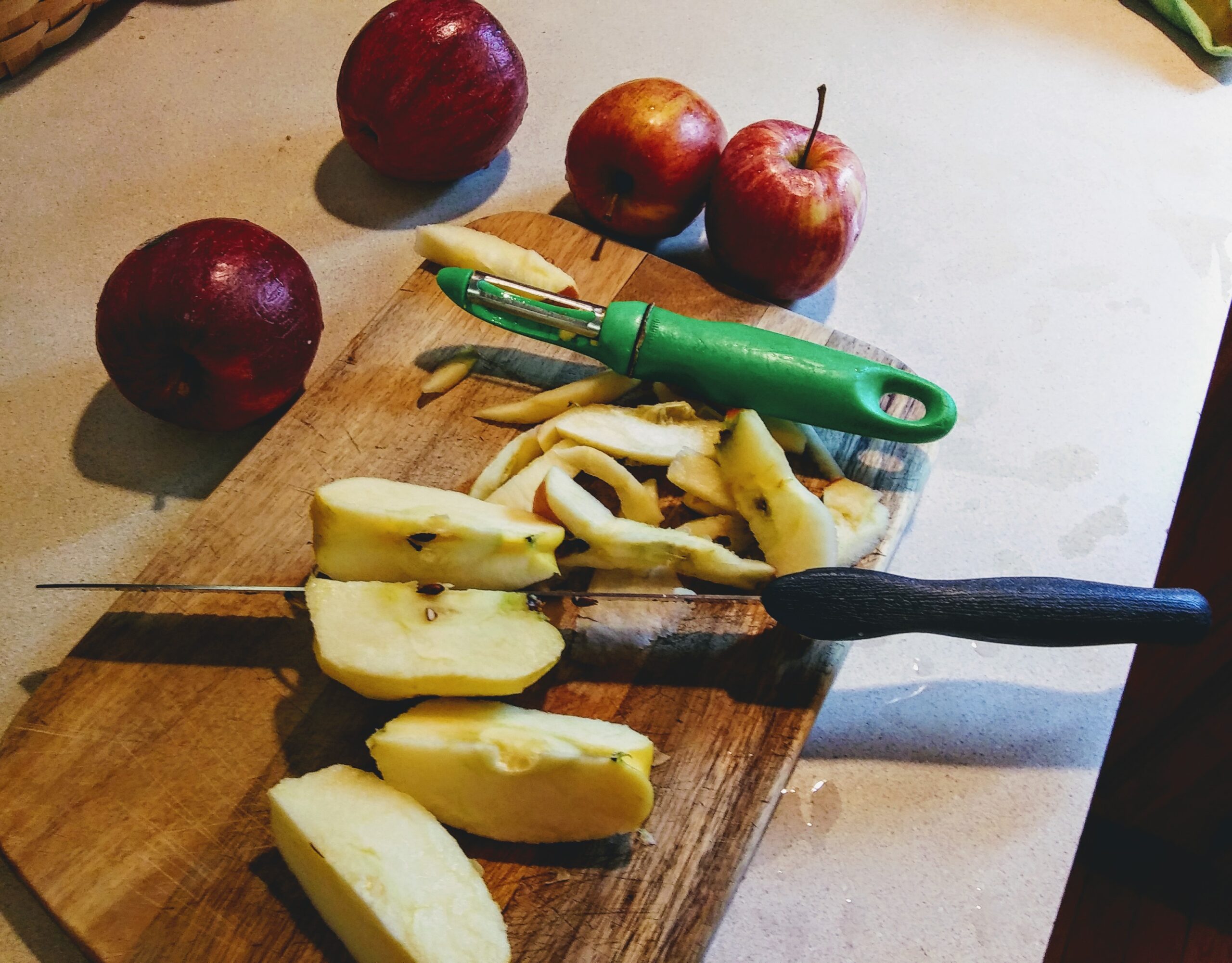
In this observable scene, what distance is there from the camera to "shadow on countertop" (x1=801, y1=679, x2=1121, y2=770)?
3.28 feet

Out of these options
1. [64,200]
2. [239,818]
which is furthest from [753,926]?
[64,200]

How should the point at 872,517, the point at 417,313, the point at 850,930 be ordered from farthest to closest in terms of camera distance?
the point at 417,313 < the point at 872,517 < the point at 850,930

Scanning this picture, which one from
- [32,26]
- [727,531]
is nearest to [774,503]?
[727,531]

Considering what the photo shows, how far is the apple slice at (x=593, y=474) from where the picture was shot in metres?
1.03

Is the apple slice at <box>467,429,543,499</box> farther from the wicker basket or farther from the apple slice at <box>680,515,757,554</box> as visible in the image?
the wicker basket

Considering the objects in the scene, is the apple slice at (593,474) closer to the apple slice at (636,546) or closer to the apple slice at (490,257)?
the apple slice at (636,546)

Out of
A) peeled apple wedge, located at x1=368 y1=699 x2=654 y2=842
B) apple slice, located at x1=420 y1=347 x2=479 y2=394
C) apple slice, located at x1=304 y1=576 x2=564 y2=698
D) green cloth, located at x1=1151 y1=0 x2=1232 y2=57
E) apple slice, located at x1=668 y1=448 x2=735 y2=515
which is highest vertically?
green cloth, located at x1=1151 y1=0 x2=1232 y2=57

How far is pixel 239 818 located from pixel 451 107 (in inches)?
40.1

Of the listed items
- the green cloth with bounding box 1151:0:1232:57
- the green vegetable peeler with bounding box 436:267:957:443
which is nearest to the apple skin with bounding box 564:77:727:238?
the green vegetable peeler with bounding box 436:267:957:443

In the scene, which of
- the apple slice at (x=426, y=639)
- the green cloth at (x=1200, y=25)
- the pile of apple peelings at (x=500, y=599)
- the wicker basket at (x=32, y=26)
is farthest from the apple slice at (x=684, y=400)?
the green cloth at (x=1200, y=25)

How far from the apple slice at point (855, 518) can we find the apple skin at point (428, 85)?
80cm

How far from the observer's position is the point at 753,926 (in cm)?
A: 88

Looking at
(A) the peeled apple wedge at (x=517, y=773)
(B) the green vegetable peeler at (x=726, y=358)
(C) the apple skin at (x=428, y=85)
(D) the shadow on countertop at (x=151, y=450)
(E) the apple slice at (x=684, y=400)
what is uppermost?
(C) the apple skin at (x=428, y=85)

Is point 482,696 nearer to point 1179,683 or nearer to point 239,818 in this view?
point 239,818
